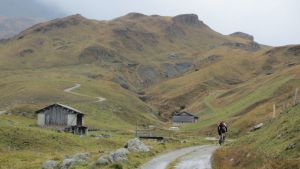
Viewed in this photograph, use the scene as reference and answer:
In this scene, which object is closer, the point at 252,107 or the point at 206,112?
the point at 252,107

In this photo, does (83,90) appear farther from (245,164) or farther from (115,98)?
(245,164)

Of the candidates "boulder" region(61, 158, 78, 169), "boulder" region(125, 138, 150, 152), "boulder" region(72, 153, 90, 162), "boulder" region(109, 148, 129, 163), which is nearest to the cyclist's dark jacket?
"boulder" region(125, 138, 150, 152)

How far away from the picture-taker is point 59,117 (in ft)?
341

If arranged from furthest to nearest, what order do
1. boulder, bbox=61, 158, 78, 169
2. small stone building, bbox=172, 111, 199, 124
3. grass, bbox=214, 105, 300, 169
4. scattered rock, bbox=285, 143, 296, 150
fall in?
small stone building, bbox=172, 111, 199, 124
boulder, bbox=61, 158, 78, 169
scattered rock, bbox=285, 143, 296, 150
grass, bbox=214, 105, 300, 169

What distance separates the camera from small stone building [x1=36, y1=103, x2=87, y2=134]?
10381 centimetres

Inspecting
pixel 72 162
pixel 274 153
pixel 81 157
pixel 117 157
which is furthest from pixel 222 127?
pixel 274 153

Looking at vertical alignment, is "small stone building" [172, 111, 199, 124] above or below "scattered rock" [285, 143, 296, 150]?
above

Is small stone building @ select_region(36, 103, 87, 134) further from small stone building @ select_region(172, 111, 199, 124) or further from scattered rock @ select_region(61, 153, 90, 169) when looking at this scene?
small stone building @ select_region(172, 111, 199, 124)

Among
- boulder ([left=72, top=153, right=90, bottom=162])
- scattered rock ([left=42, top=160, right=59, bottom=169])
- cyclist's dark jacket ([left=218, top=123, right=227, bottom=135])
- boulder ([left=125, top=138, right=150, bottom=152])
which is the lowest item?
scattered rock ([left=42, top=160, right=59, bottom=169])

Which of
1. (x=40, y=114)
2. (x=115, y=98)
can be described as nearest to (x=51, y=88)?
(x=115, y=98)

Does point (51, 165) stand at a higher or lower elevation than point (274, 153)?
lower

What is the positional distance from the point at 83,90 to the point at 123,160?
508ft

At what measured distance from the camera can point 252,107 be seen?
4855 inches

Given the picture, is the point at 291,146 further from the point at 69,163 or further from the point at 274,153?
the point at 69,163
